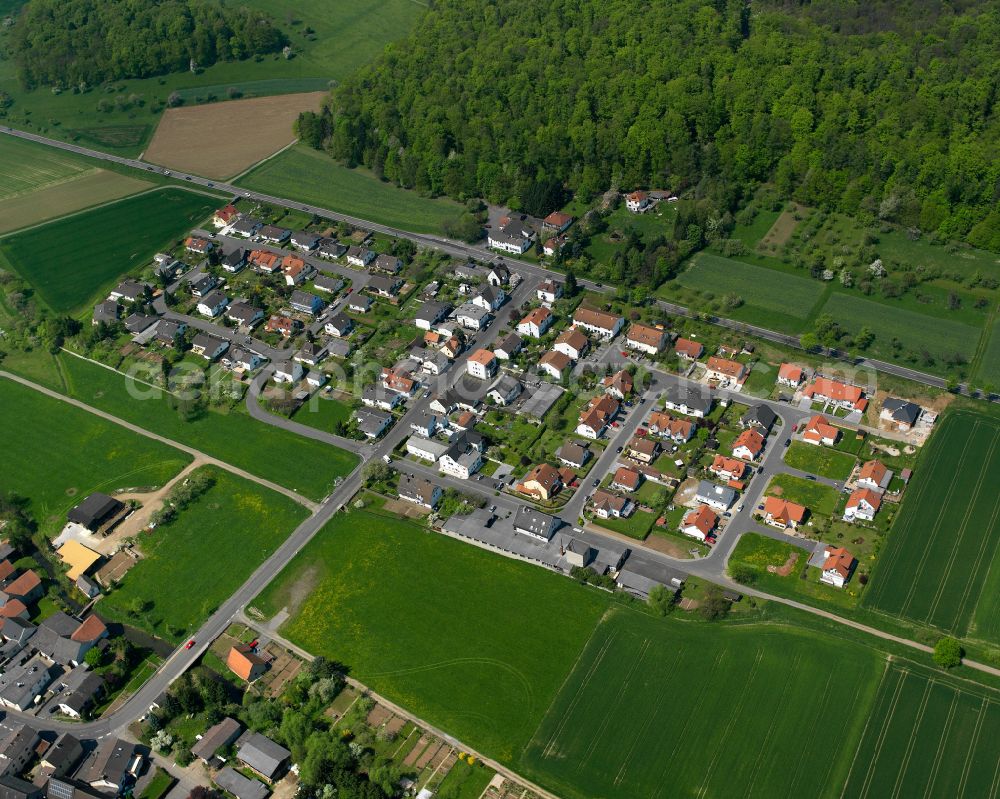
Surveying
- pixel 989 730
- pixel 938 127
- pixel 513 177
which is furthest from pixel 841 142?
pixel 989 730

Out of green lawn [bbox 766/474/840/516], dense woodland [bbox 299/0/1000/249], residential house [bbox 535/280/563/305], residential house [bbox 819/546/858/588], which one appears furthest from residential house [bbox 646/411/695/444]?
dense woodland [bbox 299/0/1000/249]

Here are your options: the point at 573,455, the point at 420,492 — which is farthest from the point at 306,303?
the point at 573,455

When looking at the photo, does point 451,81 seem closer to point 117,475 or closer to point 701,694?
point 117,475

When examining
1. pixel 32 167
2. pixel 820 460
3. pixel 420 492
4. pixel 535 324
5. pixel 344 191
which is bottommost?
pixel 420 492

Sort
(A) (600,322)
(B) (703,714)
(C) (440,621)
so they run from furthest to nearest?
(A) (600,322), (C) (440,621), (B) (703,714)

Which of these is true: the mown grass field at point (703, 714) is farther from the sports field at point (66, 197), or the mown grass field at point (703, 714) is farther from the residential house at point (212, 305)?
the sports field at point (66, 197)

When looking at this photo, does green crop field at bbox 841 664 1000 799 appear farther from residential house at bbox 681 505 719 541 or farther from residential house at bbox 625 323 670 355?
residential house at bbox 625 323 670 355

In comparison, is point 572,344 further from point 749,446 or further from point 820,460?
point 820,460

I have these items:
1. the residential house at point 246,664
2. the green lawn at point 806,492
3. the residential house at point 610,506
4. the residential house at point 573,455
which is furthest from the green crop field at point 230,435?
the green lawn at point 806,492
